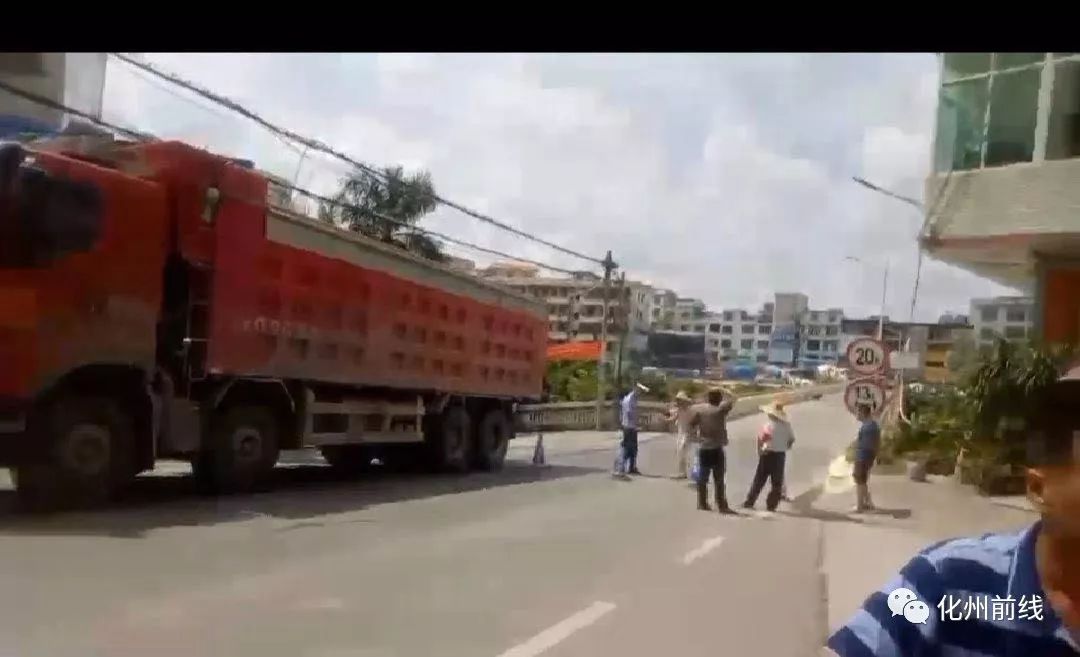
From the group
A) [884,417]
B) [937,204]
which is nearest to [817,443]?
[884,417]

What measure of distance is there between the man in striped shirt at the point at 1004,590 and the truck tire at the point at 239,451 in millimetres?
9164

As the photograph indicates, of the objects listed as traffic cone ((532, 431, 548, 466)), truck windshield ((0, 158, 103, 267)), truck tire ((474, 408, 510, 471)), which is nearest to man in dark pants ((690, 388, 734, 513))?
truck tire ((474, 408, 510, 471))

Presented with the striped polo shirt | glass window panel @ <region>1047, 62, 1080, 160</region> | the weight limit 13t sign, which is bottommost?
the striped polo shirt

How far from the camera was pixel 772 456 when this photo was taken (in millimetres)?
11789

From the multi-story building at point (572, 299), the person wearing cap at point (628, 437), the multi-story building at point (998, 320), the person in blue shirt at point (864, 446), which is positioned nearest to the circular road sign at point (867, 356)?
the person in blue shirt at point (864, 446)

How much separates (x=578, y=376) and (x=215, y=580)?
10537 mm

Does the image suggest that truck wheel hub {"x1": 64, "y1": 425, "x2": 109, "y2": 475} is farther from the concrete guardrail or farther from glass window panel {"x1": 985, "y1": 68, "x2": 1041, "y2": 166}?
glass window panel {"x1": 985, "y1": 68, "x2": 1041, "y2": 166}

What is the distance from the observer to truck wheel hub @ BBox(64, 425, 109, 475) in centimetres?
886

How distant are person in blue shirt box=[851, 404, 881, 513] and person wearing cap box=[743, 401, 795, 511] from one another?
2.53 ft

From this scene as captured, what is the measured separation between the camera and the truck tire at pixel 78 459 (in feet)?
28.7

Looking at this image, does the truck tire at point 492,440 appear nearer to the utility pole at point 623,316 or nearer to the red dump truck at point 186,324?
the red dump truck at point 186,324

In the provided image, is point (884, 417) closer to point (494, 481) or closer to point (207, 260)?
point (494, 481)

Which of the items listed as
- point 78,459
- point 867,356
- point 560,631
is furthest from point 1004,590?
point 78,459
